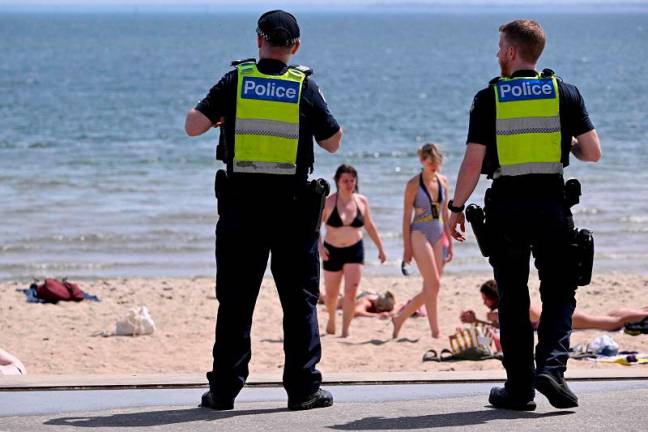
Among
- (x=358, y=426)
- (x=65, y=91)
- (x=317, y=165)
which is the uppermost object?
(x=65, y=91)

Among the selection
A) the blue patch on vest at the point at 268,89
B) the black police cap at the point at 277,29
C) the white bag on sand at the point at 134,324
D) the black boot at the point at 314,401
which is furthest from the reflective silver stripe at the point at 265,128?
the white bag on sand at the point at 134,324

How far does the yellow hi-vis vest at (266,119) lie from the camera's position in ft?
19.6

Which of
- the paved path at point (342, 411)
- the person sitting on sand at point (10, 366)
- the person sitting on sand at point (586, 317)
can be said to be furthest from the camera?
the person sitting on sand at point (586, 317)

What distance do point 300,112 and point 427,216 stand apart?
4990 mm

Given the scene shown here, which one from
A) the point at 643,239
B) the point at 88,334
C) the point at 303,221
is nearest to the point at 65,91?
the point at 643,239

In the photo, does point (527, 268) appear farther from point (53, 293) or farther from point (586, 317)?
→ point (53, 293)

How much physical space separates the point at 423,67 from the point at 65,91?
32347 mm

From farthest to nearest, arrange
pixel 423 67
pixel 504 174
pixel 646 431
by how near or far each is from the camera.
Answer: pixel 423 67
pixel 504 174
pixel 646 431

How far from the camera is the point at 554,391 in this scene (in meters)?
5.81

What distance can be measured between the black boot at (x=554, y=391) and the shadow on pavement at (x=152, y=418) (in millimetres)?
1208

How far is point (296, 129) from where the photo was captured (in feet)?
19.7

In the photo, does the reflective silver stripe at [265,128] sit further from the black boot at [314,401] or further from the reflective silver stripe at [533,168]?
the black boot at [314,401]

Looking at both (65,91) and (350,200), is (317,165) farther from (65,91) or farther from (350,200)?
(65,91)

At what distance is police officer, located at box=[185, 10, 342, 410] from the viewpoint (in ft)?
19.6
